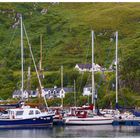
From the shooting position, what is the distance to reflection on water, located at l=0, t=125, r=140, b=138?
29.2 metres

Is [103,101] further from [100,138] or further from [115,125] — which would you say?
[100,138]

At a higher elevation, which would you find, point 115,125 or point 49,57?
point 49,57

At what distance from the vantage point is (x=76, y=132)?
30812 millimetres

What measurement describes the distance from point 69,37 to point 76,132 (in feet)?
206

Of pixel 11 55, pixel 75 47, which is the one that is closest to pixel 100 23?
pixel 75 47

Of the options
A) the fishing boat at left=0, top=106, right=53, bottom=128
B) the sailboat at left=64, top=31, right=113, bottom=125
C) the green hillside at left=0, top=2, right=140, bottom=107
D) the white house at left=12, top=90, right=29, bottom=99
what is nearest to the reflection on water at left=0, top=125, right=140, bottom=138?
the fishing boat at left=0, top=106, right=53, bottom=128

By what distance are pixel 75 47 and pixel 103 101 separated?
122 feet

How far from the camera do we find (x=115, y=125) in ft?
116

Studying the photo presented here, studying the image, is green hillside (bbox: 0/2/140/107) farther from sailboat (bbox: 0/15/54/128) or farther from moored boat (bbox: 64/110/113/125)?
sailboat (bbox: 0/15/54/128)

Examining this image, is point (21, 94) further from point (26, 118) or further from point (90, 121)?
point (90, 121)

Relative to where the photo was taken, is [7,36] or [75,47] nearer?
[75,47]

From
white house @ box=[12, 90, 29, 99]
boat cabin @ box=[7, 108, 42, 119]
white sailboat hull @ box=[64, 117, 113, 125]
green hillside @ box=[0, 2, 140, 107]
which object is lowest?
white sailboat hull @ box=[64, 117, 113, 125]

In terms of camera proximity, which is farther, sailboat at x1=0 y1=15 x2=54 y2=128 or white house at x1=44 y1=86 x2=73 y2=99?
Answer: white house at x1=44 y1=86 x2=73 y2=99

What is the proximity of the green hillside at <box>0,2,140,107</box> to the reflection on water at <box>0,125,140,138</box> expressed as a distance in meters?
22.1
